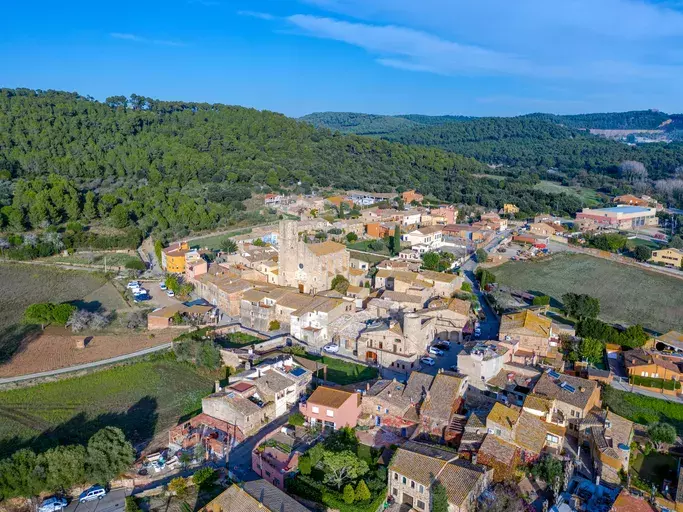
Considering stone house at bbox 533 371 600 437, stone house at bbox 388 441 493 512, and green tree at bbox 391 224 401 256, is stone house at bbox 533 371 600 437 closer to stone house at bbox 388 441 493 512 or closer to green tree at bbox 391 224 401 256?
stone house at bbox 388 441 493 512

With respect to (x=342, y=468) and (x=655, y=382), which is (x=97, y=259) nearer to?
(x=342, y=468)

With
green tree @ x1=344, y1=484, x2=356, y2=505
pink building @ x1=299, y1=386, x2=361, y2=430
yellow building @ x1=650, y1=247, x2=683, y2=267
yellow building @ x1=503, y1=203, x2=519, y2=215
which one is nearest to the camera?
green tree @ x1=344, y1=484, x2=356, y2=505

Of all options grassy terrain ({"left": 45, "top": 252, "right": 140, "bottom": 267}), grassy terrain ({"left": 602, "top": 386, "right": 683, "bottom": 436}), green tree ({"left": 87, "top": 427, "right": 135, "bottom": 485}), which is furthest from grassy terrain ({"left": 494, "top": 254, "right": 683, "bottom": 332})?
grassy terrain ({"left": 45, "top": 252, "right": 140, "bottom": 267})

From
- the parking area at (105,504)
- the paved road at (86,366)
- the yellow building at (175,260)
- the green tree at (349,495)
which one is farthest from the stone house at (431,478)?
the yellow building at (175,260)

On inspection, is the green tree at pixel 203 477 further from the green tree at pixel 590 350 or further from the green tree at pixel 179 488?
the green tree at pixel 590 350

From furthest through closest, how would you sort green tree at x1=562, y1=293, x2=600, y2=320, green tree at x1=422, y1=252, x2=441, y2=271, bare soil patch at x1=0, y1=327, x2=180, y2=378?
green tree at x1=422, y1=252, x2=441, y2=271
green tree at x1=562, y1=293, x2=600, y2=320
bare soil patch at x1=0, y1=327, x2=180, y2=378

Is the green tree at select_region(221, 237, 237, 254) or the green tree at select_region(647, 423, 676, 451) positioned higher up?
the green tree at select_region(221, 237, 237, 254)
